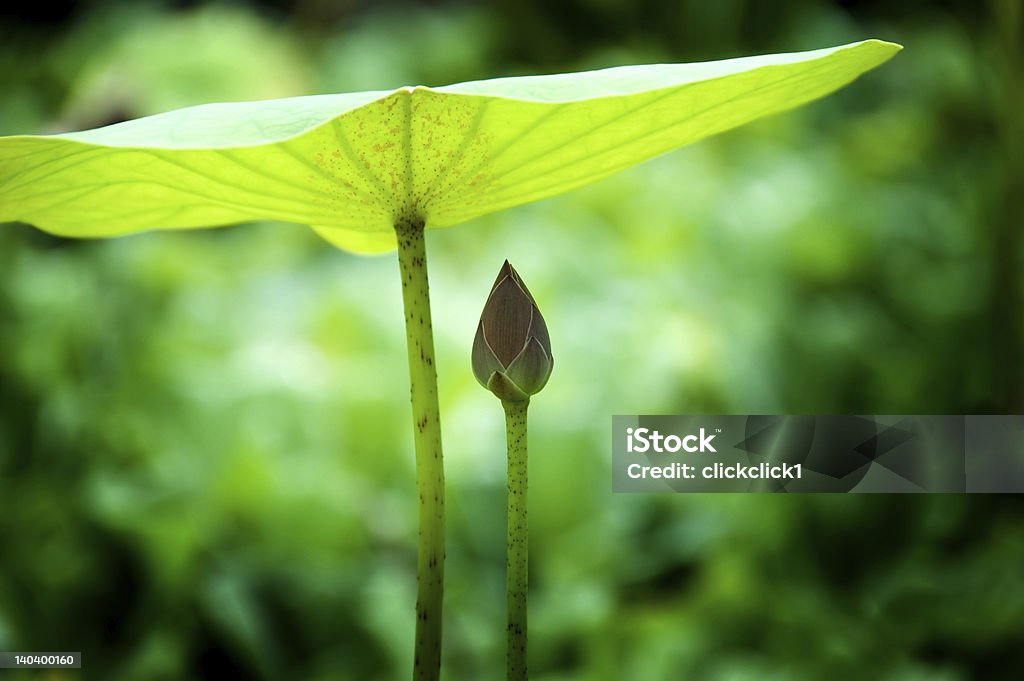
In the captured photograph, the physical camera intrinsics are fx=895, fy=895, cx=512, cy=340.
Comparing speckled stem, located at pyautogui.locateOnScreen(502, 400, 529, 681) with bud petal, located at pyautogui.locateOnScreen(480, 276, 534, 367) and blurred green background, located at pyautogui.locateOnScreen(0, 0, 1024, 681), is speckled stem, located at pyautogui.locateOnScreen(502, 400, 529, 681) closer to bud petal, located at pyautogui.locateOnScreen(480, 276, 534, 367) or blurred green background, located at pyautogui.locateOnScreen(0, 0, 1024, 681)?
bud petal, located at pyautogui.locateOnScreen(480, 276, 534, 367)

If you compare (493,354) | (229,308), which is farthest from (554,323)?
(493,354)

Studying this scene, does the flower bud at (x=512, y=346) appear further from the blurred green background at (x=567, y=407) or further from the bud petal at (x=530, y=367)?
the blurred green background at (x=567, y=407)

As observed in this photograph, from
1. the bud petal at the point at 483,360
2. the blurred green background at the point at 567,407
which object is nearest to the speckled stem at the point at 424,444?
the bud petal at the point at 483,360

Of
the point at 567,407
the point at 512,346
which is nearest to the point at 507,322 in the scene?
the point at 512,346

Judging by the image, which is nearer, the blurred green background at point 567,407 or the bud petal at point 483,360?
the bud petal at point 483,360

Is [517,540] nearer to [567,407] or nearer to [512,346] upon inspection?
[512,346]

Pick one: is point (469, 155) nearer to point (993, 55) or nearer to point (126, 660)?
point (126, 660)

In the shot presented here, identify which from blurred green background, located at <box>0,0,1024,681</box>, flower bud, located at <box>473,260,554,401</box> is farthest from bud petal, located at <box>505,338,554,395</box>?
blurred green background, located at <box>0,0,1024,681</box>
